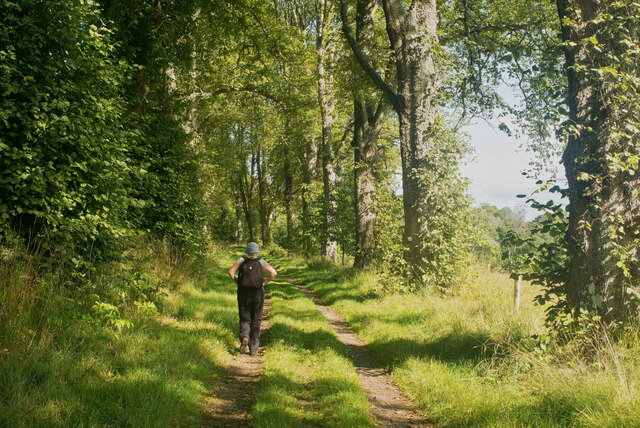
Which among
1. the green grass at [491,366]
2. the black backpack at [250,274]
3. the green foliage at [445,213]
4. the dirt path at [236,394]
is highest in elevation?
the green foliage at [445,213]

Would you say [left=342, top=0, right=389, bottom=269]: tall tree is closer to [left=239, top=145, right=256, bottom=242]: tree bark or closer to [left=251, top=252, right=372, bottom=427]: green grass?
[left=251, top=252, right=372, bottom=427]: green grass

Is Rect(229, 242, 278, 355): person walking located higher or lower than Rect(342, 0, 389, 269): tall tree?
lower

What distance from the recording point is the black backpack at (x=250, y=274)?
807 cm

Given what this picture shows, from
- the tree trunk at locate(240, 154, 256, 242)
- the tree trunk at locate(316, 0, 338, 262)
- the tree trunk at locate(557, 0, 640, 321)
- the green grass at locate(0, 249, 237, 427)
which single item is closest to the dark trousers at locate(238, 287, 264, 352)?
the green grass at locate(0, 249, 237, 427)

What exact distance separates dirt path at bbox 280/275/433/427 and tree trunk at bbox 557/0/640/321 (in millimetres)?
2439

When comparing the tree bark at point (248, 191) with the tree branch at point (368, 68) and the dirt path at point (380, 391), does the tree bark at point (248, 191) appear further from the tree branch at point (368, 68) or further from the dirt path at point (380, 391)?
the dirt path at point (380, 391)

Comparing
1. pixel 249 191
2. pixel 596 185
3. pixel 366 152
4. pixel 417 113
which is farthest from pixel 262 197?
pixel 596 185

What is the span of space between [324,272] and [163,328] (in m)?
11.9

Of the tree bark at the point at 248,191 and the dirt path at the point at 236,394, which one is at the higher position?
the tree bark at the point at 248,191

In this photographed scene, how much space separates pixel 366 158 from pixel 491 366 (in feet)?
38.9

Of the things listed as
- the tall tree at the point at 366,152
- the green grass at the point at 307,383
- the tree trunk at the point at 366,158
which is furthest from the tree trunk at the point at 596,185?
the tree trunk at the point at 366,158

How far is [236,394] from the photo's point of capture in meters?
5.71

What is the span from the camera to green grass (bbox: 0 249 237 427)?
3688 mm

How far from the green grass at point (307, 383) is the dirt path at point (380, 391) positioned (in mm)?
223
